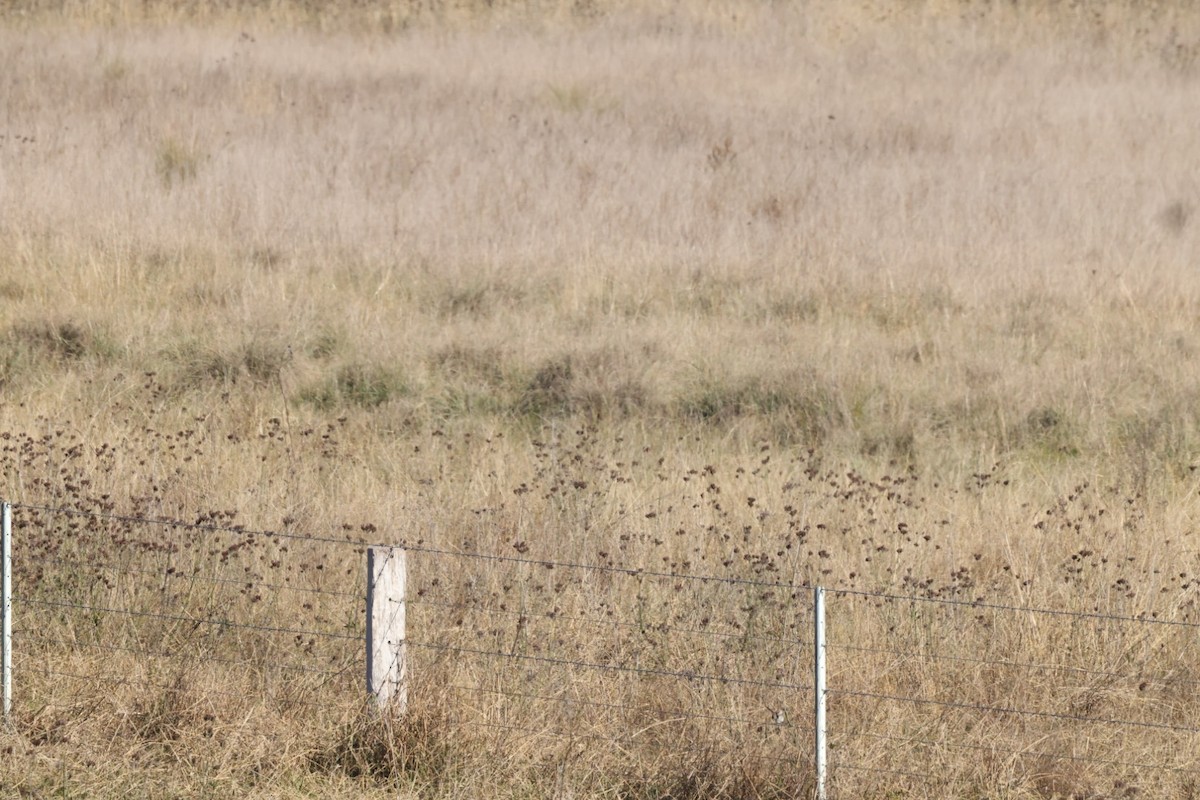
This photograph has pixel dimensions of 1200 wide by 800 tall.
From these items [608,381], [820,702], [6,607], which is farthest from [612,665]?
[608,381]

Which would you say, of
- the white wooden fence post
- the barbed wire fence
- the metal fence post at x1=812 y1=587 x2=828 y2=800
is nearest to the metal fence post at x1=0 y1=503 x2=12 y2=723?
the barbed wire fence

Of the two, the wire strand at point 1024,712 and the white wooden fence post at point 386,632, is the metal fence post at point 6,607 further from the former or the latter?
the wire strand at point 1024,712

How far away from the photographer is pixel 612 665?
6535mm

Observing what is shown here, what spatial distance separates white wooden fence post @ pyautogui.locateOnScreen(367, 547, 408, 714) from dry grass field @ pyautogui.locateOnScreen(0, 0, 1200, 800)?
12cm

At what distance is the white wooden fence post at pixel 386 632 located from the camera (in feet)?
19.2

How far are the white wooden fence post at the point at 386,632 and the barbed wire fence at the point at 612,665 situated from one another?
6cm

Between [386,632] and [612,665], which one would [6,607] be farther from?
[612,665]

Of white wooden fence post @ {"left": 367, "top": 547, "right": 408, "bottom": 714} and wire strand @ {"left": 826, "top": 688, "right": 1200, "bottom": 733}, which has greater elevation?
white wooden fence post @ {"left": 367, "top": 547, "right": 408, "bottom": 714}

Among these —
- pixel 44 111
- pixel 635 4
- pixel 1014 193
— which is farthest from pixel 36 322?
pixel 635 4

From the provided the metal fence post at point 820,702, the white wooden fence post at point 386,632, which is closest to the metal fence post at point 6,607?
the white wooden fence post at point 386,632

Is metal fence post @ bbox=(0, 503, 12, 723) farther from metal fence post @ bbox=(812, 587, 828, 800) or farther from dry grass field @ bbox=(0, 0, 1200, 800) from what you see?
metal fence post @ bbox=(812, 587, 828, 800)

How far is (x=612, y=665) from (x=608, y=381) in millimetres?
4373

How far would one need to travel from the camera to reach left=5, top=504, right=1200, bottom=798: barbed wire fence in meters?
5.81

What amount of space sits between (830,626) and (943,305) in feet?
20.2
